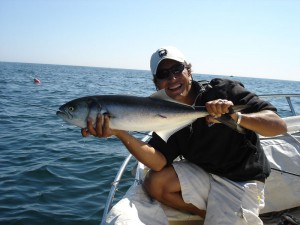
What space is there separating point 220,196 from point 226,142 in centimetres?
63

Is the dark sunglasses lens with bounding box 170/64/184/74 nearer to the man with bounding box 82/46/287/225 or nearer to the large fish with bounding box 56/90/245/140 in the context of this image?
the man with bounding box 82/46/287/225

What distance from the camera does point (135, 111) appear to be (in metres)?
3.34

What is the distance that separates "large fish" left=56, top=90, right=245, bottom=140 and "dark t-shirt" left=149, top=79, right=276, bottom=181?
0.38 metres

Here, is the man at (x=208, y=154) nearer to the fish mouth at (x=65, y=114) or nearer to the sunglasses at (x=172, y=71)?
the sunglasses at (x=172, y=71)

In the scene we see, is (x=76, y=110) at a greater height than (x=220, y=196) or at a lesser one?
greater

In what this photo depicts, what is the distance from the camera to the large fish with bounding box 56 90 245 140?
327 centimetres

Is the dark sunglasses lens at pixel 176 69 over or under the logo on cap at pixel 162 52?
under

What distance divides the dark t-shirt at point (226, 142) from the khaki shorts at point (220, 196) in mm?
107

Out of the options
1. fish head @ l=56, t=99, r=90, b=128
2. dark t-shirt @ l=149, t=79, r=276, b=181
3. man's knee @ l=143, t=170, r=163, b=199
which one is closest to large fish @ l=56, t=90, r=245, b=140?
fish head @ l=56, t=99, r=90, b=128

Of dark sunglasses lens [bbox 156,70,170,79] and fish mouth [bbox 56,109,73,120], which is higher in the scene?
dark sunglasses lens [bbox 156,70,170,79]

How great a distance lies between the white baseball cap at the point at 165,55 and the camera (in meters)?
3.84

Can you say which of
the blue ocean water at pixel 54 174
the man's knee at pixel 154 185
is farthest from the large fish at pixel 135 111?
the blue ocean water at pixel 54 174

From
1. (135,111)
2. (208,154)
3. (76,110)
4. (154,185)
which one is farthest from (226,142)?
(76,110)

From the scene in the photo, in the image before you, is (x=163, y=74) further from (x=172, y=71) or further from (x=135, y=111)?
(x=135, y=111)
